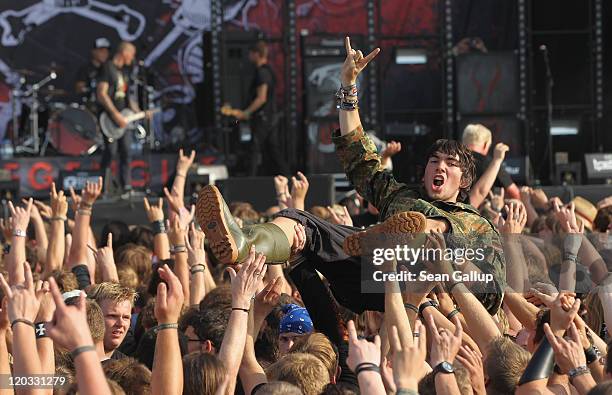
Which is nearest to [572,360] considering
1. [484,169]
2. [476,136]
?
[484,169]

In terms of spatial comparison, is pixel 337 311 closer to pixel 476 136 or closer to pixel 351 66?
pixel 351 66

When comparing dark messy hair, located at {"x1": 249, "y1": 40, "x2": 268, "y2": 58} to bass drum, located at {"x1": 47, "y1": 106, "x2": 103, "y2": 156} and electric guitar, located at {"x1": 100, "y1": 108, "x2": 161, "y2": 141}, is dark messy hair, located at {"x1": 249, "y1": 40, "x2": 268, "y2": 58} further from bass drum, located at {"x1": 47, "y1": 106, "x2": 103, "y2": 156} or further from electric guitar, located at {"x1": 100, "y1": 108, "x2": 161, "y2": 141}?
bass drum, located at {"x1": 47, "y1": 106, "x2": 103, "y2": 156}

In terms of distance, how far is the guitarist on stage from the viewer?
1375 cm

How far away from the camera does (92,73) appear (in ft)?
46.9

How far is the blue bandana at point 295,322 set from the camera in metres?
5.56

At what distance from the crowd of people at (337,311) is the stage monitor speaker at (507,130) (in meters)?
7.80

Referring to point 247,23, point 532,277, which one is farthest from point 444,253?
point 247,23

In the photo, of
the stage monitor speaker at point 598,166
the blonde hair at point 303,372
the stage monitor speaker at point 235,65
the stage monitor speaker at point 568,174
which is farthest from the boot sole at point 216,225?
the stage monitor speaker at point 235,65

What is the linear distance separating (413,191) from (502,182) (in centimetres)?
319

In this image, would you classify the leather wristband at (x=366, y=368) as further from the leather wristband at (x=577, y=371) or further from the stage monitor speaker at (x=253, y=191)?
the stage monitor speaker at (x=253, y=191)

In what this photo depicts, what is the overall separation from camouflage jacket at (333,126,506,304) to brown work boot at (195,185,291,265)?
0.59 meters

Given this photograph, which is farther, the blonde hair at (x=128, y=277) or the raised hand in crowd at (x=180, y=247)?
the blonde hair at (x=128, y=277)

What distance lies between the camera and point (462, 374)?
13.1 feet

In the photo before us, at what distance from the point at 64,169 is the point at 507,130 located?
528 centimetres
